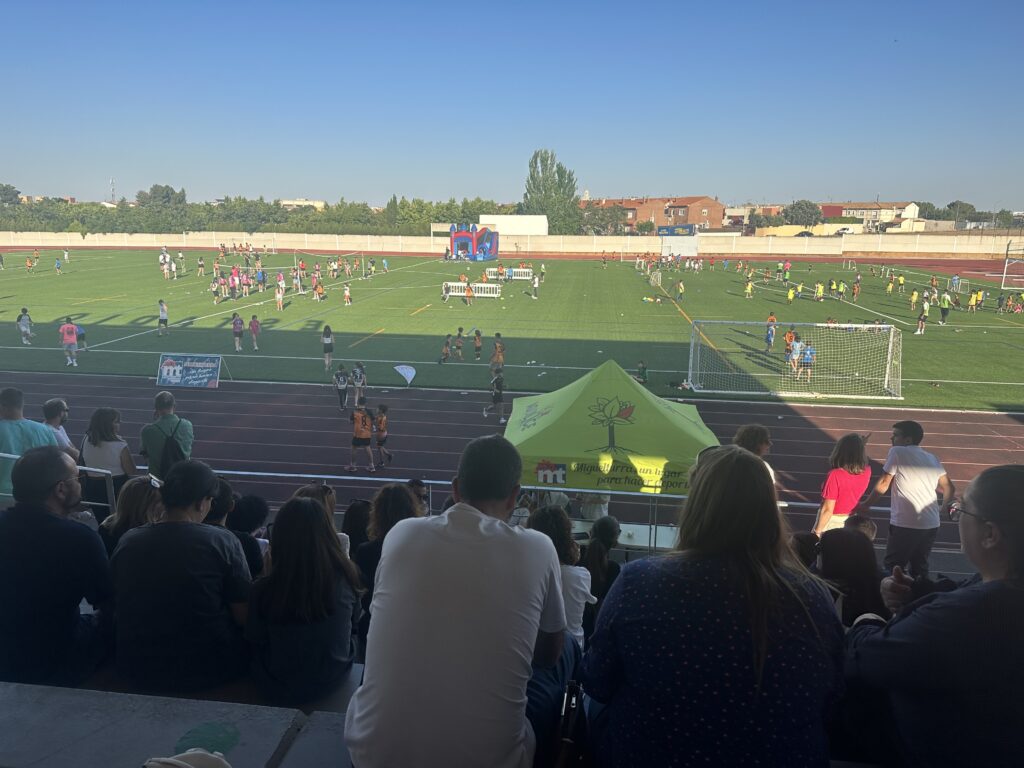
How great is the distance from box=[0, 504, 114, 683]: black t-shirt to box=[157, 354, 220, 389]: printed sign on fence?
623 inches

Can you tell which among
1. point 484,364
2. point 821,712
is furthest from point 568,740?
point 484,364

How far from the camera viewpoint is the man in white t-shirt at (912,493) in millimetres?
6754

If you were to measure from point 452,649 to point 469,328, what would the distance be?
2798 cm

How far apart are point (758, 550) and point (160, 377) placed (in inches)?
766

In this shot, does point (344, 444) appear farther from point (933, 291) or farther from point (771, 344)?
point (933, 291)

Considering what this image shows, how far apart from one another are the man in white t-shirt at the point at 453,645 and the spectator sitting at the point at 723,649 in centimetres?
26

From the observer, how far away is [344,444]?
49.2ft

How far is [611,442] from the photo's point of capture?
26.7 ft

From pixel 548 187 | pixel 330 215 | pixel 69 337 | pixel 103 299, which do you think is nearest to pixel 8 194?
pixel 330 215

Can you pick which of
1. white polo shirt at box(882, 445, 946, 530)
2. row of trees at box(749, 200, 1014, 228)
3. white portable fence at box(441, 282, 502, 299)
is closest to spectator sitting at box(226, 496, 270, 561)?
white polo shirt at box(882, 445, 946, 530)

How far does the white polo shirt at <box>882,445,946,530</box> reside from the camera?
22.1 ft

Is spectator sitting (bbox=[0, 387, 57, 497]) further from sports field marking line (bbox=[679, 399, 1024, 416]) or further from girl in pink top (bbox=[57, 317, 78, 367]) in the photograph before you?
girl in pink top (bbox=[57, 317, 78, 367])

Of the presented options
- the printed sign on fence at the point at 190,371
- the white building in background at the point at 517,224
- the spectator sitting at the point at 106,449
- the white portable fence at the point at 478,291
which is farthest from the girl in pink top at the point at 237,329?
the white building in background at the point at 517,224

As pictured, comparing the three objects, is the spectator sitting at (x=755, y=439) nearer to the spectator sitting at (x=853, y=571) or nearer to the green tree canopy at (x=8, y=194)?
the spectator sitting at (x=853, y=571)
